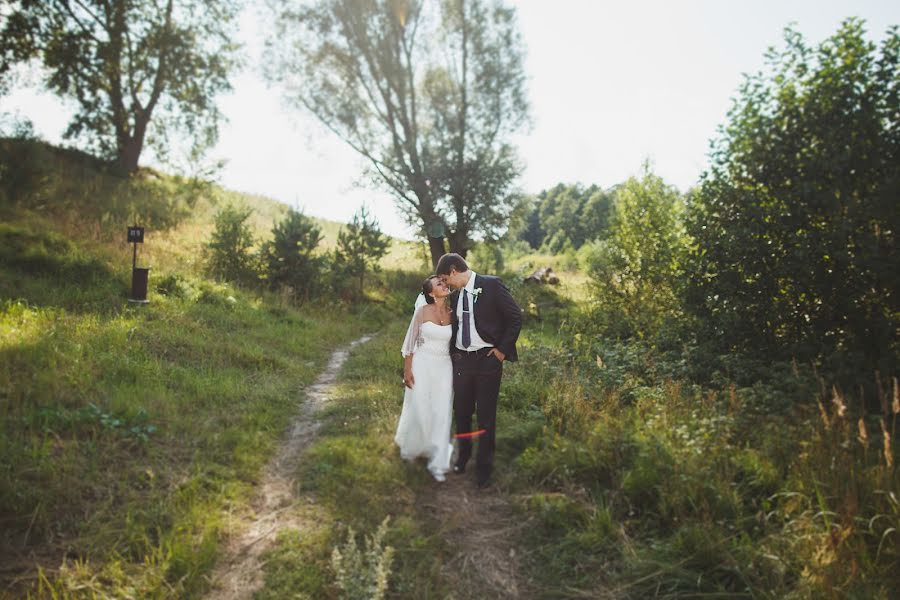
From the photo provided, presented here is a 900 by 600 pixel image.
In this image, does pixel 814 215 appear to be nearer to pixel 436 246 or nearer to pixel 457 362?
pixel 457 362

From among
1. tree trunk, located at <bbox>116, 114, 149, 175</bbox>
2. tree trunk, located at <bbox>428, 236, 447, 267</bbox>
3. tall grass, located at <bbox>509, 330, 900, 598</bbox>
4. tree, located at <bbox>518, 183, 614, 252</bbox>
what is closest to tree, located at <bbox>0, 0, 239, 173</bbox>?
tree trunk, located at <bbox>116, 114, 149, 175</bbox>

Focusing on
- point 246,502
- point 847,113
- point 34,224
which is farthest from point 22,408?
point 847,113

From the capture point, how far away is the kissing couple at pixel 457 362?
17.7ft

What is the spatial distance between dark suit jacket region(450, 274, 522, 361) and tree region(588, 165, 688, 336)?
27.1ft

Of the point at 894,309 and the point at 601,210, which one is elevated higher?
the point at 601,210

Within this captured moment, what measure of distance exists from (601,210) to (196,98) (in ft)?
225

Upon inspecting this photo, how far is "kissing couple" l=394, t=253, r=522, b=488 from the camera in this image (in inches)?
212

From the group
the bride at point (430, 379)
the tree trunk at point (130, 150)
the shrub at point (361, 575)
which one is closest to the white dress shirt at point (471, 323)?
the bride at point (430, 379)

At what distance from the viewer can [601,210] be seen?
80.1 meters

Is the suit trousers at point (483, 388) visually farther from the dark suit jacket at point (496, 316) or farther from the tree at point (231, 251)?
the tree at point (231, 251)

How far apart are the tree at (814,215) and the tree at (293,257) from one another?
12649 mm

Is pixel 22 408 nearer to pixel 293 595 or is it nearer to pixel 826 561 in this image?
pixel 293 595

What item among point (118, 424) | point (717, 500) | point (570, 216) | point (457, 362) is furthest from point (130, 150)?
point (570, 216)

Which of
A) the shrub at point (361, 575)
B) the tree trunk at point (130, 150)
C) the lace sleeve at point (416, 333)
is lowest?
the shrub at point (361, 575)
